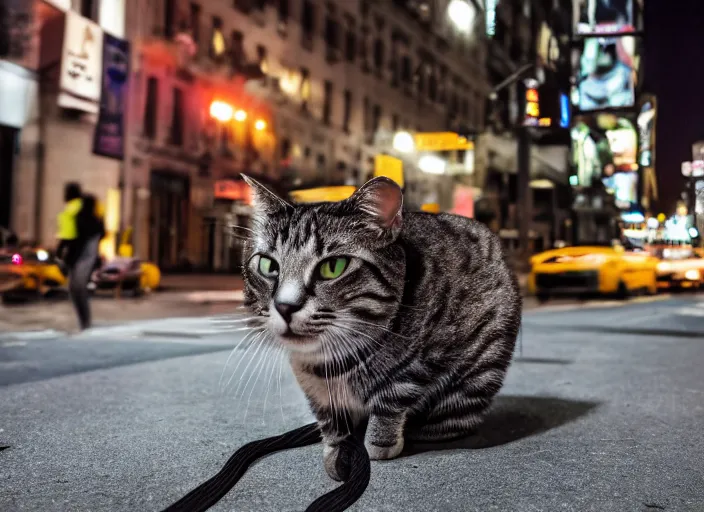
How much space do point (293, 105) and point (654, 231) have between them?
22.9 meters

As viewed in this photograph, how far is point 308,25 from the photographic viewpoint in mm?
36500

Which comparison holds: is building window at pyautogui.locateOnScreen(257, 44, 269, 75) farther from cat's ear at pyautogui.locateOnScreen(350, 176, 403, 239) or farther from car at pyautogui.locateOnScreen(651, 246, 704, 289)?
cat's ear at pyautogui.locateOnScreen(350, 176, 403, 239)

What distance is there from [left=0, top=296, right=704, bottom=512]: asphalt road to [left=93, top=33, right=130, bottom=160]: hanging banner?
62.5 feet

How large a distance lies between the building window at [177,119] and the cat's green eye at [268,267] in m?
28.2

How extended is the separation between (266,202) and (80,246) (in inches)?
281

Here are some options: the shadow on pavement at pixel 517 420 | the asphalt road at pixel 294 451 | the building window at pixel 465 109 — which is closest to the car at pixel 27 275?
the asphalt road at pixel 294 451

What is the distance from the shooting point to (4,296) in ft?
53.4

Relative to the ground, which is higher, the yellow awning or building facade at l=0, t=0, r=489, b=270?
building facade at l=0, t=0, r=489, b=270

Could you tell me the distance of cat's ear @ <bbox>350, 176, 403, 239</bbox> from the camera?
2.97 m

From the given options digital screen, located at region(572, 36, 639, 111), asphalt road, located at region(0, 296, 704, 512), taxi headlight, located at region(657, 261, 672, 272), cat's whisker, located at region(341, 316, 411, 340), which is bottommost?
asphalt road, located at region(0, 296, 704, 512)

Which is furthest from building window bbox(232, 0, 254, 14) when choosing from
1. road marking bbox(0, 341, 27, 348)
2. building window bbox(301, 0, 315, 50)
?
road marking bbox(0, 341, 27, 348)

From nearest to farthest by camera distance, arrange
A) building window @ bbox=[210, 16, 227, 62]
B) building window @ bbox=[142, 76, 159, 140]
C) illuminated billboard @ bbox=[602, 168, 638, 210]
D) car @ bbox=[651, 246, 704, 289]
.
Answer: car @ bbox=[651, 246, 704, 289]
building window @ bbox=[142, 76, 159, 140]
building window @ bbox=[210, 16, 227, 62]
illuminated billboard @ bbox=[602, 168, 638, 210]

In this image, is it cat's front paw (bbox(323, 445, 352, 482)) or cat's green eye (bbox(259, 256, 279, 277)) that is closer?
cat's green eye (bbox(259, 256, 279, 277))

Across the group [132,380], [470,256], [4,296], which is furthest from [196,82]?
[470,256]
